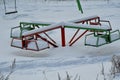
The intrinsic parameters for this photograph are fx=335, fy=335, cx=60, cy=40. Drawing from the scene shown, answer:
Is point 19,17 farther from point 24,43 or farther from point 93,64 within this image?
point 93,64

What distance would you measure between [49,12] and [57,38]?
6136mm

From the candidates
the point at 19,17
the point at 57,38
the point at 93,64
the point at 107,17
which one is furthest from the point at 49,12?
the point at 93,64

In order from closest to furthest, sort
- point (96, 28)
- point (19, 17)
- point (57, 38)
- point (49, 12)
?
point (96, 28)
point (57, 38)
point (19, 17)
point (49, 12)

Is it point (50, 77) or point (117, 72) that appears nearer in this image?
point (117, 72)

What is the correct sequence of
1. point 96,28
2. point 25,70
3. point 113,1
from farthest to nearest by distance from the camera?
point 113,1
point 96,28
point 25,70

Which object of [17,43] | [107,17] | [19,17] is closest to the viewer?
[17,43]

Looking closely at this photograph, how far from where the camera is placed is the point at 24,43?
7.53m

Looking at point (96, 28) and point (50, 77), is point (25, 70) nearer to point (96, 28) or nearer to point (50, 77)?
point (50, 77)

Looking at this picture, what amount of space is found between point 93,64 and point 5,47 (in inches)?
119

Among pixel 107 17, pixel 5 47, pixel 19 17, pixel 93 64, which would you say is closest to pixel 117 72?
pixel 93 64

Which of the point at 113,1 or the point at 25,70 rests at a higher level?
the point at 113,1

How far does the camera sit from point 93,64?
20.2ft

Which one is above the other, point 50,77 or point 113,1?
point 113,1

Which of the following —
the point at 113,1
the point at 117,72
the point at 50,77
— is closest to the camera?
the point at 117,72
